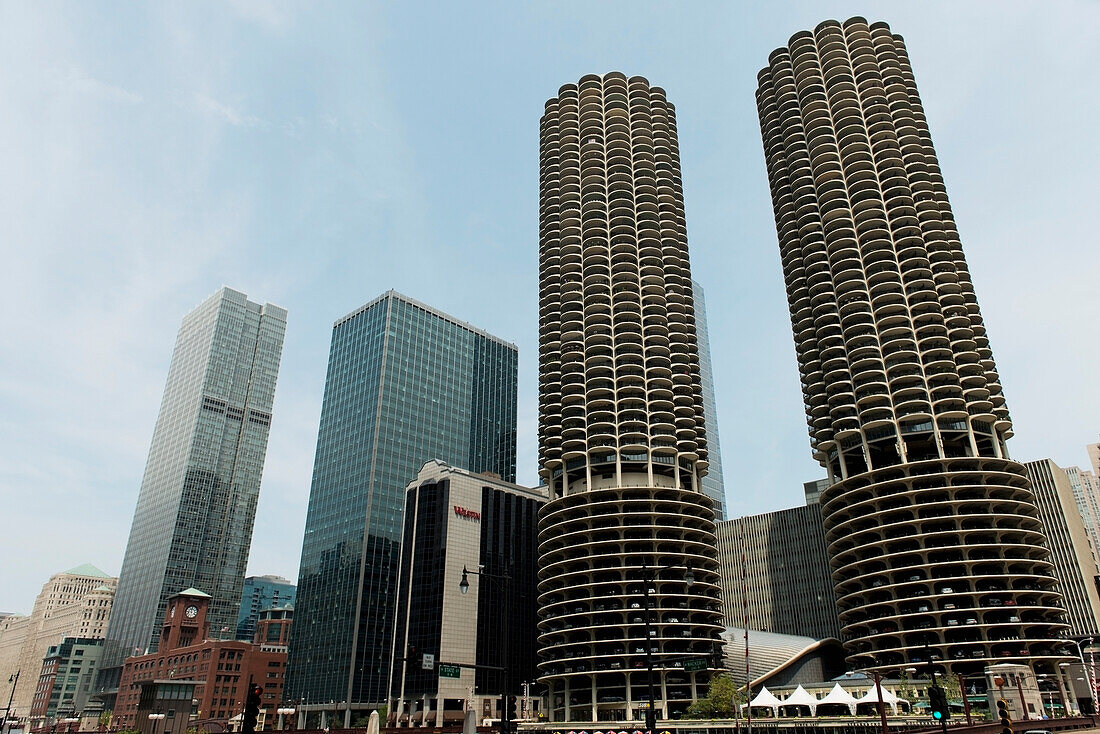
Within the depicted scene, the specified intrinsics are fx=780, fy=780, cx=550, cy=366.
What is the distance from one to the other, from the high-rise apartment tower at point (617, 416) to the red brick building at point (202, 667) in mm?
80800

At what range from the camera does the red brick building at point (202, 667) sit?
552ft

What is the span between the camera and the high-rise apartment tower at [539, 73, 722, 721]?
119m

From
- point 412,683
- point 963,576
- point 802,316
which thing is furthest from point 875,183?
point 412,683

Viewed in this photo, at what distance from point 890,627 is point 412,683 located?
86614 millimetres

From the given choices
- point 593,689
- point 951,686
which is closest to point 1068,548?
point 951,686

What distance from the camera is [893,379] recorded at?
413 feet

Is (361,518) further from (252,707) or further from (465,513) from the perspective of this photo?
(252,707)

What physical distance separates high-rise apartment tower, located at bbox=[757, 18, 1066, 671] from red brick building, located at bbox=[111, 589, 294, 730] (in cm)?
12899

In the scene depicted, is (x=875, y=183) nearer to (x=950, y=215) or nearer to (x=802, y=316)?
(x=950, y=215)

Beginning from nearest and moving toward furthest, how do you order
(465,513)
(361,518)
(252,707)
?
(252,707) < (465,513) < (361,518)

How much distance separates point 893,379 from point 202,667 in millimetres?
153654

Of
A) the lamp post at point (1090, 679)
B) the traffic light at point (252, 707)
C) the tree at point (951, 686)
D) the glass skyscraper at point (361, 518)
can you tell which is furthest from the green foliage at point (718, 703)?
the glass skyscraper at point (361, 518)

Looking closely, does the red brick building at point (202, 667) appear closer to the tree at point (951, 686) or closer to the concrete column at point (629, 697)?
the concrete column at point (629, 697)

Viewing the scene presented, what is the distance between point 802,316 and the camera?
5797 inches
